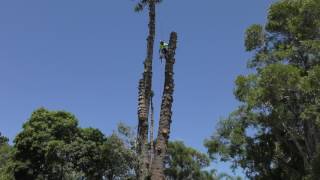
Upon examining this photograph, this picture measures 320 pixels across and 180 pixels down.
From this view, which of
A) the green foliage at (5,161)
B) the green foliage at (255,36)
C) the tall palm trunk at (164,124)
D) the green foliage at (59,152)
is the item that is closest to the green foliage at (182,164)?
the green foliage at (59,152)

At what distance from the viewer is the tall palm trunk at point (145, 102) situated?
24.0 metres

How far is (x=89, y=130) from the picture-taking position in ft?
121

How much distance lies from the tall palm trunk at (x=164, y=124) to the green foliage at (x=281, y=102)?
9.15 m

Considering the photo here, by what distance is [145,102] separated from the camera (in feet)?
84.5

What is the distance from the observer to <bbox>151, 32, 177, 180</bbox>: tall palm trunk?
625 inches

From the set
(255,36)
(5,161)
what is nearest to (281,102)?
(255,36)

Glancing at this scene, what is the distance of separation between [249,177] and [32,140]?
14.7 metres

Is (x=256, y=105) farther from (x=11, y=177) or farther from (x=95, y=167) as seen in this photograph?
(x=11, y=177)

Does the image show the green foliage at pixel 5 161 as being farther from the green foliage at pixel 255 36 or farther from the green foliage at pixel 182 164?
the green foliage at pixel 255 36

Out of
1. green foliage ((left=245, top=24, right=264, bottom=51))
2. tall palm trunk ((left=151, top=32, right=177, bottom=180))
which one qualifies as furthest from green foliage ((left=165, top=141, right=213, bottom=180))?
tall palm trunk ((left=151, top=32, right=177, bottom=180))

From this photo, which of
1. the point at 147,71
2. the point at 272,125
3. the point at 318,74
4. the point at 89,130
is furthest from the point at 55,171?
the point at 318,74

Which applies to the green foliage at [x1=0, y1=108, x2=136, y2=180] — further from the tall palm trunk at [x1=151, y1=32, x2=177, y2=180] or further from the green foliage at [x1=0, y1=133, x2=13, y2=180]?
the tall palm trunk at [x1=151, y1=32, x2=177, y2=180]

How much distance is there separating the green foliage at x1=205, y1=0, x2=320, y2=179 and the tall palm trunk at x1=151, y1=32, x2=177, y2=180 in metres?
9.15

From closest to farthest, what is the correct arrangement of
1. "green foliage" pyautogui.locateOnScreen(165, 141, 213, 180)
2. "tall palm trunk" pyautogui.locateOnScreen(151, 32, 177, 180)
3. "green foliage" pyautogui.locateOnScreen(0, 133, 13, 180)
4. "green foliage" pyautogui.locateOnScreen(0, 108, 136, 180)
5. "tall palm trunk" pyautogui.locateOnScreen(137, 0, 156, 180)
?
"tall palm trunk" pyautogui.locateOnScreen(151, 32, 177, 180), "tall palm trunk" pyautogui.locateOnScreen(137, 0, 156, 180), "green foliage" pyautogui.locateOnScreen(0, 108, 136, 180), "green foliage" pyautogui.locateOnScreen(0, 133, 13, 180), "green foliage" pyautogui.locateOnScreen(165, 141, 213, 180)
